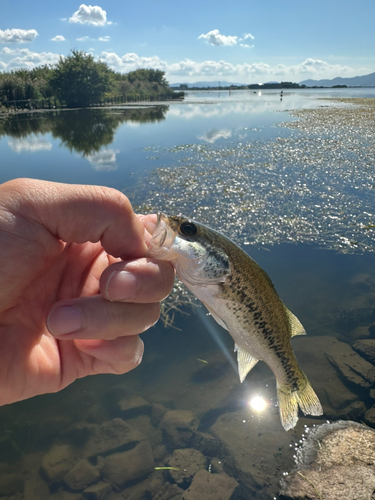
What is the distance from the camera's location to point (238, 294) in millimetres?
2547

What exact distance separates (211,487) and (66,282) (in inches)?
130

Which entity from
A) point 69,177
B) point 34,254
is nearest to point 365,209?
point 34,254

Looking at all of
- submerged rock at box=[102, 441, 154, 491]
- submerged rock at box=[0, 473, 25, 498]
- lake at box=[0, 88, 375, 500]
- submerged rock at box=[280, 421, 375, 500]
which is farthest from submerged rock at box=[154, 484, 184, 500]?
submerged rock at box=[0, 473, 25, 498]

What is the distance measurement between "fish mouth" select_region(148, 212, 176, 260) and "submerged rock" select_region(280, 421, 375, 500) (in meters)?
3.33

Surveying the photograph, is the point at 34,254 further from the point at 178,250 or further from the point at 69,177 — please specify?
the point at 69,177

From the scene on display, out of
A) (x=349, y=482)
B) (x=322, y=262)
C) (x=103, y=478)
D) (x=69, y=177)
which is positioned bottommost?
(x=103, y=478)

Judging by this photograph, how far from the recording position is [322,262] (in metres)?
8.02

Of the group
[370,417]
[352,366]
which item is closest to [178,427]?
[370,417]

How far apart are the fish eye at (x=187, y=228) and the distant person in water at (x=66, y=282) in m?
0.27

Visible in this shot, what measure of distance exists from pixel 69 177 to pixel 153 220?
1442 centimetres

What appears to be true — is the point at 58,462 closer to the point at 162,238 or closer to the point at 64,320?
the point at 64,320

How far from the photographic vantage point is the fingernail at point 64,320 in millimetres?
2029

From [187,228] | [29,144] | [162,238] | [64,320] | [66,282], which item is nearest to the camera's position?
[64,320]

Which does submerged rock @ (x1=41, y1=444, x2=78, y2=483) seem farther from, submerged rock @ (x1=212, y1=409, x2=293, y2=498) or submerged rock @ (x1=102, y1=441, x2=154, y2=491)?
submerged rock @ (x1=212, y1=409, x2=293, y2=498)
